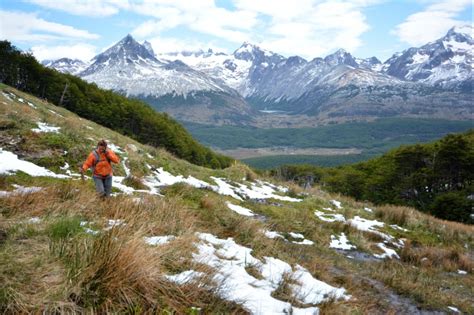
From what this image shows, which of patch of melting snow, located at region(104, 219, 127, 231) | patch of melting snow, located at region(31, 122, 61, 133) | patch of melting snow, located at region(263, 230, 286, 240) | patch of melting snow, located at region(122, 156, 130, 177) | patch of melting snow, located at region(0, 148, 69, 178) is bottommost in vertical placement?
patch of melting snow, located at region(263, 230, 286, 240)

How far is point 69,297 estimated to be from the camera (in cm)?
336

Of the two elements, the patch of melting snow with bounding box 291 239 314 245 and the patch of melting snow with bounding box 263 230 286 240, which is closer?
the patch of melting snow with bounding box 263 230 286 240

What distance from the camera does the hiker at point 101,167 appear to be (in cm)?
906

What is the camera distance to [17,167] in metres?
10.4

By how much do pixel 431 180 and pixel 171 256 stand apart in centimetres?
7068

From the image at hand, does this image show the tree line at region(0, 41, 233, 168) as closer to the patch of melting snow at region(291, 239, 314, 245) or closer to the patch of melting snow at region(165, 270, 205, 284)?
the patch of melting snow at region(291, 239, 314, 245)

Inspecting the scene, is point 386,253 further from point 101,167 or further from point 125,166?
point 125,166

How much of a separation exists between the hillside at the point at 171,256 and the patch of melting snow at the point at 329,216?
792 mm

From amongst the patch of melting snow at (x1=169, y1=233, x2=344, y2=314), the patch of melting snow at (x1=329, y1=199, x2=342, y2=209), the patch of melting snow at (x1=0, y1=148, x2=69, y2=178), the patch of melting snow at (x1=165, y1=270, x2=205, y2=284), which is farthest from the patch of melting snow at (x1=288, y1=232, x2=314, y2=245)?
the patch of melting snow at (x1=329, y1=199, x2=342, y2=209)

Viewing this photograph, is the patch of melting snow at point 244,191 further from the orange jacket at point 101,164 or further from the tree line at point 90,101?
the tree line at point 90,101

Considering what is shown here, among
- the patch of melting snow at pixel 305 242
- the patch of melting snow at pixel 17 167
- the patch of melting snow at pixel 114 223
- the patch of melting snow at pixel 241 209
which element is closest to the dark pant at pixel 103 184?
the patch of melting snow at pixel 17 167

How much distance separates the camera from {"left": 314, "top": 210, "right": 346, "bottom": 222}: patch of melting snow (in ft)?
50.2

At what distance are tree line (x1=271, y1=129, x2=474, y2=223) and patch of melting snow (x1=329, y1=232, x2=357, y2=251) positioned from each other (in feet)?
131

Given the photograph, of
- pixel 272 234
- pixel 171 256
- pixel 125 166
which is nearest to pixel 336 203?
pixel 272 234
